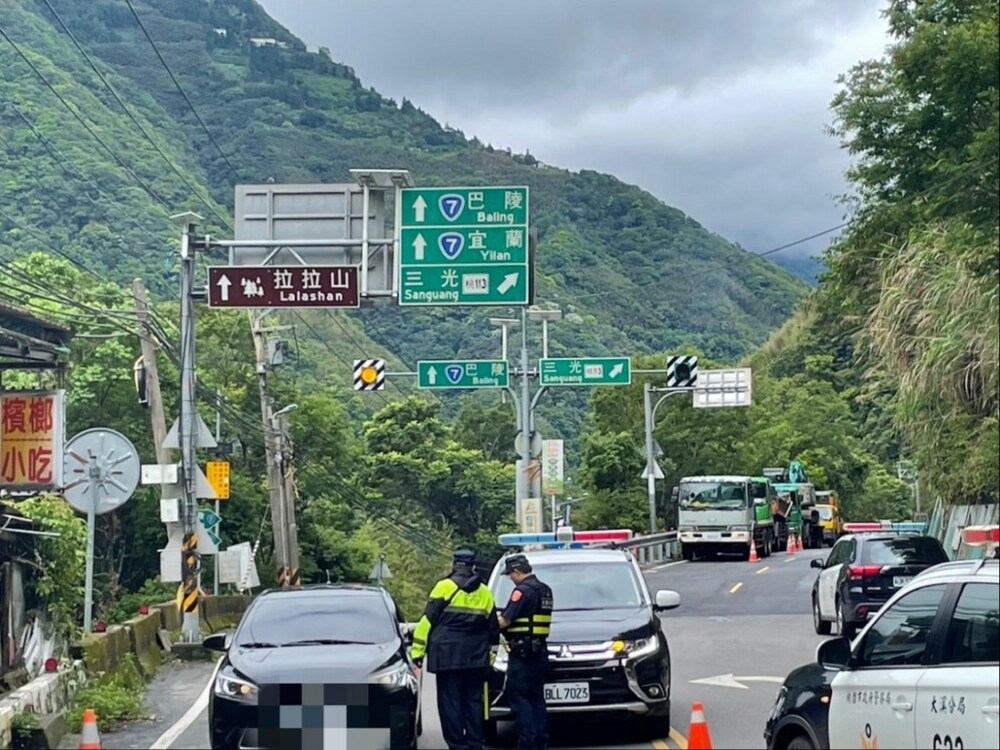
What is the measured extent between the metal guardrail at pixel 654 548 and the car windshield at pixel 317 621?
3026 cm

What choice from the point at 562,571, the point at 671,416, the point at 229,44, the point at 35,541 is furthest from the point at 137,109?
the point at 562,571

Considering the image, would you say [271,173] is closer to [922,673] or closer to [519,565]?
[519,565]

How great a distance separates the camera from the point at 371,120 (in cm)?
12388

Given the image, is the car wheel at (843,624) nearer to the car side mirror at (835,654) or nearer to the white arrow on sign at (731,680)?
the white arrow on sign at (731,680)

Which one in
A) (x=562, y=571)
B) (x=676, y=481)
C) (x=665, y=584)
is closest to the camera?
(x=562, y=571)

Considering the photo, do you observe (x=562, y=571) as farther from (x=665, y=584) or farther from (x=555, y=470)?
(x=555, y=470)

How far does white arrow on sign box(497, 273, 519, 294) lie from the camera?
2300 cm

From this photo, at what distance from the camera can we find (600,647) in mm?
12500

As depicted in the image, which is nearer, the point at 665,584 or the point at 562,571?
the point at 562,571

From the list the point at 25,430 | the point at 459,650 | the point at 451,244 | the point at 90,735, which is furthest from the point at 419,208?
the point at 90,735

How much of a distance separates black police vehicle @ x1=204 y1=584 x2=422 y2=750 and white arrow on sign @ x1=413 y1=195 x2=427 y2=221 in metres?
11.4

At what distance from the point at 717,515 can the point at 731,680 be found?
2876 centimetres

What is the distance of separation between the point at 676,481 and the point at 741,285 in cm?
5610

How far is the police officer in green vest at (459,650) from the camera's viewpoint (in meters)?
11.4
